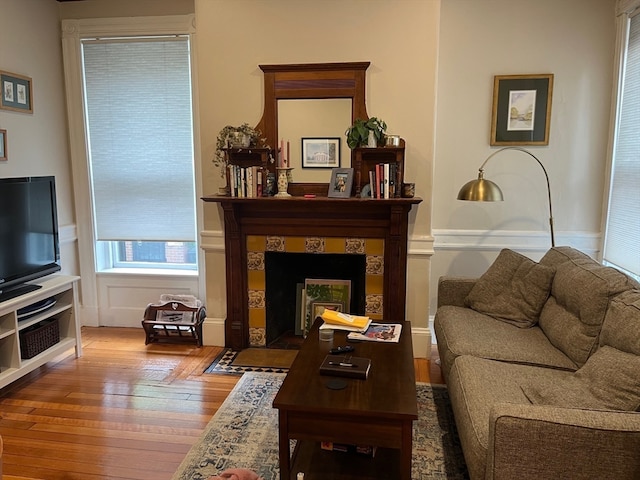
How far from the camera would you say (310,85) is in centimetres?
360

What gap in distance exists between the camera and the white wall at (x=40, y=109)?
364 cm

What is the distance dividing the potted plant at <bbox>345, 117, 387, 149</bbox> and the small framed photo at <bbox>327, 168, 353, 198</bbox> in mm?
196

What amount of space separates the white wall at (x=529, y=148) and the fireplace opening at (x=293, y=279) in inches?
28.7

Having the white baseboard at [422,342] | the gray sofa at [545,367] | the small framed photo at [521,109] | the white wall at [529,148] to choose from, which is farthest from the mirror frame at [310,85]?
the gray sofa at [545,367]

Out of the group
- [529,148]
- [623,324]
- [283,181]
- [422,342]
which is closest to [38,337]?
[283,181]

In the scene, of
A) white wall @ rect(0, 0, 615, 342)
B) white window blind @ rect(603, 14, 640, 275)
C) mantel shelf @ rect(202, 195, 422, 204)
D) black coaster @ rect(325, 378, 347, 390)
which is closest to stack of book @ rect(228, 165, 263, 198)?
mantel shelf @ rect(202, 195, 422, 204)

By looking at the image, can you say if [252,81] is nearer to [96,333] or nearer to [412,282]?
[412,282]

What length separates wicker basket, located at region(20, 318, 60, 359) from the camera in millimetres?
3244

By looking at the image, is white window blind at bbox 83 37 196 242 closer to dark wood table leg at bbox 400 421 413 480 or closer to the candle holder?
the candle holder

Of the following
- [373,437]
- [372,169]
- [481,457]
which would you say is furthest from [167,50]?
[481,457]

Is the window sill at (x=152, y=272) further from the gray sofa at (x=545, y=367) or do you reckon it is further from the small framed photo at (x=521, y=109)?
the small framed photo at (x=521, y=109)

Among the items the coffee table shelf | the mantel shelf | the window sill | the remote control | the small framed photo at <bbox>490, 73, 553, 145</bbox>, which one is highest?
the small framed photo at <bbox>490, 73, 553, 145</bbox>

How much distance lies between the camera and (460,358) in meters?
2.55

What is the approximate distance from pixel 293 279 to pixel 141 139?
1747 millimetres
